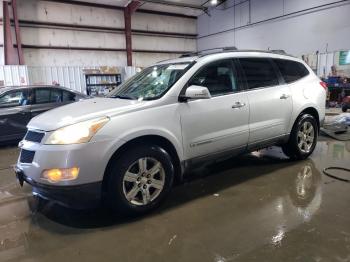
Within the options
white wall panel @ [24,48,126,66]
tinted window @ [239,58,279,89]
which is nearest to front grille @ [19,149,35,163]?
tinted window @ [239,58,279,89]

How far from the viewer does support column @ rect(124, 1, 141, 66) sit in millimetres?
13431

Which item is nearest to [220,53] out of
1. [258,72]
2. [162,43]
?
[258,72]

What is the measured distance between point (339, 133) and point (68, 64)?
11.0m

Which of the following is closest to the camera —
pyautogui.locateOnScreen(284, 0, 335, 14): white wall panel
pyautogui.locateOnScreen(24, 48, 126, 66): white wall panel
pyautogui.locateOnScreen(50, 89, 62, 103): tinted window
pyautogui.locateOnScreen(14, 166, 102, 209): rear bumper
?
pyautogui.locateOnScreen(14, 166, 102, 209): rear bumper

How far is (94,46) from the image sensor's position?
44.0 ft

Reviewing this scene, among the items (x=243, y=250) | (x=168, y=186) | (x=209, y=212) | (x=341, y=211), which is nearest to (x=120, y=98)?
(x=168, y=186)

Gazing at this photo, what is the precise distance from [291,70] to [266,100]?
0.80 metres

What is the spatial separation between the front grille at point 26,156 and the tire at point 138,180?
64cm

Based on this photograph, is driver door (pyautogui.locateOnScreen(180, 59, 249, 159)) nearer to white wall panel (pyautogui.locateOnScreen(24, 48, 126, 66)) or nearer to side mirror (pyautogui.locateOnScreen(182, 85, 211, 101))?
side mirror (pyautogui.locateOnScreen(182, 85, 211, 101))

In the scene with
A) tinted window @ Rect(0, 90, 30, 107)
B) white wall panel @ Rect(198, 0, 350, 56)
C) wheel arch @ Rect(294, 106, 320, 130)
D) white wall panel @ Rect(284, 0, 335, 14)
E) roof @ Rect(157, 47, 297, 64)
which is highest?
white wall panel @ Rect(284, 0, 335, 14)

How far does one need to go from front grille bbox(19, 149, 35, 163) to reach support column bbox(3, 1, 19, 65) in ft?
32.1

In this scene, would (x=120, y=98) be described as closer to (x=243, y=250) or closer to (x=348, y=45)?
(x=243, y=250)

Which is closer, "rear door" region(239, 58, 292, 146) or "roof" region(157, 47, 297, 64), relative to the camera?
"roof" region(157, 47, 297, 64)

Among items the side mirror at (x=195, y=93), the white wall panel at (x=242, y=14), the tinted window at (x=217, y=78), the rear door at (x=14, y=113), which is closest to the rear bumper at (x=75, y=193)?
the side mirror at (x=195, y=93)
